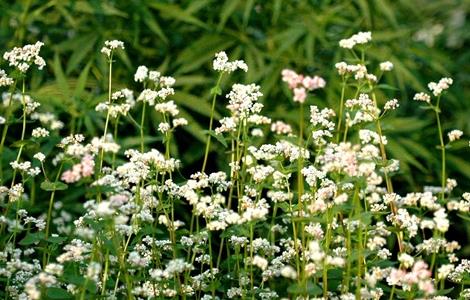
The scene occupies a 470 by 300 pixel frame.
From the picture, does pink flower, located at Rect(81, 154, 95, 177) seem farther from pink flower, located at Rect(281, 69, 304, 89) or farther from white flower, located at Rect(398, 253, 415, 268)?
white flower, located at Rect(398, 253, 415, 268)

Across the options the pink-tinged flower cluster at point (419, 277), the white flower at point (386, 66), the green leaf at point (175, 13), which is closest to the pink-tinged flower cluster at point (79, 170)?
the pink-tinged flower cluster at point (419, 277)

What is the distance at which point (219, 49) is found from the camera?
3613 mm

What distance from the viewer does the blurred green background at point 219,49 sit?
350 centimetres

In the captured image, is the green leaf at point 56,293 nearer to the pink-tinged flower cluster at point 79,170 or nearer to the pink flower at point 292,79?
the pink-tinged flower cluster at point 79,170

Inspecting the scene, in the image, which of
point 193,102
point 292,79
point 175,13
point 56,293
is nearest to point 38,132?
point 56,293

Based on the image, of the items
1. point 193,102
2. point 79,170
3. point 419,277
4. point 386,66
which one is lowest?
point 419,277

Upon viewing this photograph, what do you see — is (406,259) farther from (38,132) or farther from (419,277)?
(38,132)

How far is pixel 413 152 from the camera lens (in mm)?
3631

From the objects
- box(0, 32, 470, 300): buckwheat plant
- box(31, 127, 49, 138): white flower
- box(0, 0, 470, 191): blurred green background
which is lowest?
box(0, 32, 470, 300): buckwheat plant

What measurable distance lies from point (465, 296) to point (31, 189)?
1.53 metres

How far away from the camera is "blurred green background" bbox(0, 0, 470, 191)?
350cm

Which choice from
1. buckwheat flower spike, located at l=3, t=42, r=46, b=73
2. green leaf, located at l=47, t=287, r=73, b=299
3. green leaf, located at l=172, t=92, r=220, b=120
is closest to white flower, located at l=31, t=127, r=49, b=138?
buckwheat flower spike, located at l=3, t=42, r=46, b=73

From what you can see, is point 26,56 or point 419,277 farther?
point 26,56

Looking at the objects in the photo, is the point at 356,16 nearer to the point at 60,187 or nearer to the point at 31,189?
the point at 31,189
